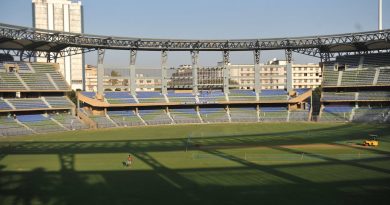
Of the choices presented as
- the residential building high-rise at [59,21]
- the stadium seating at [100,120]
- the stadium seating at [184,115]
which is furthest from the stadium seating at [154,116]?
the residential building high-rise at [59,21]

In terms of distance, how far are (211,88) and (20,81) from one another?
151 feet

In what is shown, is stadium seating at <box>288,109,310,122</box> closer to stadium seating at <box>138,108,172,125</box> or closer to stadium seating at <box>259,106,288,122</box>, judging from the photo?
stadium seating at <box>259,106,288,122</box>

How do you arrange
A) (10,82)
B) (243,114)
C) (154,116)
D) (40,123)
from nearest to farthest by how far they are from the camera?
(40,123), (10,82), (154,116), (243,114)

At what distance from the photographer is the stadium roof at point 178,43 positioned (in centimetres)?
7175

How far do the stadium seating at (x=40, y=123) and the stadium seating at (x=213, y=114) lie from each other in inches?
1243

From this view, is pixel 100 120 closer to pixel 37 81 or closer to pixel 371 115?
pixel 37 81

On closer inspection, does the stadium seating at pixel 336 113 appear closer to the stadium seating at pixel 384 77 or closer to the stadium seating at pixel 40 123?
the stadium seating at pixel 384 77

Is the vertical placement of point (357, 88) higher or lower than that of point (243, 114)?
higher

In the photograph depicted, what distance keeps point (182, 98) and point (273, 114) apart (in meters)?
21.9

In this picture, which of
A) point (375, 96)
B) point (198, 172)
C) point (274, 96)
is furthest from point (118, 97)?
point (198, 172)

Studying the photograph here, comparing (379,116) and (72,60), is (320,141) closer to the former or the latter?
(379,116)

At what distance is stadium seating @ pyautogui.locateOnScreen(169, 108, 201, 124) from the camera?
83.0 m

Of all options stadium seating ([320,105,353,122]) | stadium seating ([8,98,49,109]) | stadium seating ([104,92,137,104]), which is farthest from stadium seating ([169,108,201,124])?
stadium seating ([320,105,353,122])

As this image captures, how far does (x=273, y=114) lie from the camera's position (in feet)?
282
